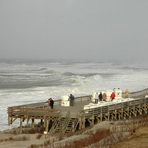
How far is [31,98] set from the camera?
64.5 metres

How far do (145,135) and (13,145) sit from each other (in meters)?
9.92

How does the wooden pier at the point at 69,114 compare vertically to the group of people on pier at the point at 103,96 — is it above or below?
below

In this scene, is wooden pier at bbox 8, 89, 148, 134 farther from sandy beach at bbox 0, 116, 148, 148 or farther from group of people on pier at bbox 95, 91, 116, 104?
sandy beach at bbox 0, 116, 148, 148

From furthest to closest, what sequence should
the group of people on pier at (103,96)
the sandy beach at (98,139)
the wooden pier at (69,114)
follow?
the group of people on pier at (103,96), the wooden pier at (69,114), the sandy beach at (98,139)

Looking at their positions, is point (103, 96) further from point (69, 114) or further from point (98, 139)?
point (98, 139)

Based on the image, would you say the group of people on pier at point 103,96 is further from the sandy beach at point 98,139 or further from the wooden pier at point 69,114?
the sandy beach at point 98,139

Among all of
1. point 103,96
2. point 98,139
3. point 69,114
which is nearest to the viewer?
point 98,139

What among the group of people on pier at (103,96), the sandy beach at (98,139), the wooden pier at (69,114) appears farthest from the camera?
the group of people on pier at (103,96)

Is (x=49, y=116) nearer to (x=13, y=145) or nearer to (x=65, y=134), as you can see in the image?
(x=65, y=134)

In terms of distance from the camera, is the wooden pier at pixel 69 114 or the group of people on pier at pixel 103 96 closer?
the wooden pier at pixel 69 114

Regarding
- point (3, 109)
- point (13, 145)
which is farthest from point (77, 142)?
point (3, 109)

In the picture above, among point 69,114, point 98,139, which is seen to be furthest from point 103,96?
point 98,139

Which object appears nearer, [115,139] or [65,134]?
[115,139]

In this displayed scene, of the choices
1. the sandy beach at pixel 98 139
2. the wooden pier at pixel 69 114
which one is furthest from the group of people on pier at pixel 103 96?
the sandy beach at pixel 98 139
